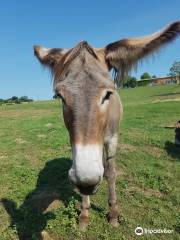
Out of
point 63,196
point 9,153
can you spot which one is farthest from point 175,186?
point 9,153

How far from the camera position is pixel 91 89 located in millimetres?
3373

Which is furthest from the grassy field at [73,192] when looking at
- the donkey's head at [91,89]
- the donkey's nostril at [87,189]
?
the donkey's head at [91,89]

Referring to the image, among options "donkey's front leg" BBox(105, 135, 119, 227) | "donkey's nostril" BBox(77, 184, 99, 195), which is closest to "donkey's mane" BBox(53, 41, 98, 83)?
"donkey's nostril" BBox(77, 184, 99, 195)

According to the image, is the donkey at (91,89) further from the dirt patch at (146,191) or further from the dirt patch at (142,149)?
the dirt patch at (142,149)

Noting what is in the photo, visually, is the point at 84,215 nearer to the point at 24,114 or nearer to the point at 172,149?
the point at 172,149

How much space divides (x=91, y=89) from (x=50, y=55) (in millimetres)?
1256

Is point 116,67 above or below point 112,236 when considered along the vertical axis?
above

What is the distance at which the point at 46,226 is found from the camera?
5328mm

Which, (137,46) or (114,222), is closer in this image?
(137,46)

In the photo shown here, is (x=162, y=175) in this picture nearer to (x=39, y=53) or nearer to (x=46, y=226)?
(x=46, y=226)

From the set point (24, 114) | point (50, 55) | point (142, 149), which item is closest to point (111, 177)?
point (50, 55)

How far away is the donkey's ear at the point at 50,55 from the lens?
436 cm

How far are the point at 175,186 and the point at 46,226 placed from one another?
3007 mm

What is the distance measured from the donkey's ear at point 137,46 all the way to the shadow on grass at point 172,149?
5603mm
